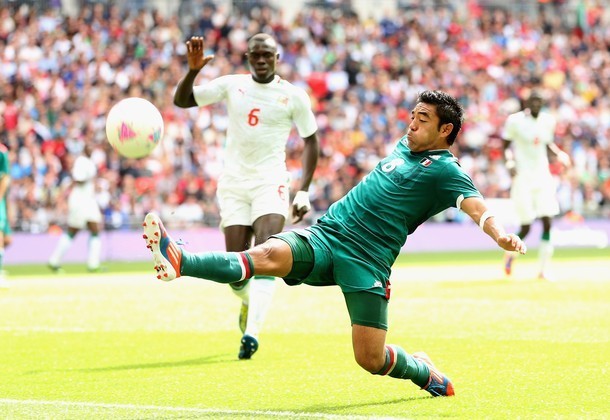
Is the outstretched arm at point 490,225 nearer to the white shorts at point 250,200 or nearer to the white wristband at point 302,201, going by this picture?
the white wristband at point 302,201

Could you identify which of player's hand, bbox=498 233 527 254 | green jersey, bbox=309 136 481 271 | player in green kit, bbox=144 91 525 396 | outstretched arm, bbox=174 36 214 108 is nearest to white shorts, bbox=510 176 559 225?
outstretched arm, bbox=174 36 214 108

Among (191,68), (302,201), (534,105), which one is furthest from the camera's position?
(534,105)

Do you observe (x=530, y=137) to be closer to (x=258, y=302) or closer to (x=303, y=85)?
(x=258, y=302)

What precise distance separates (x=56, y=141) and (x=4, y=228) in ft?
29.1

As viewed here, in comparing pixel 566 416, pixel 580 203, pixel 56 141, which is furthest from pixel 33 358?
pixel 580 203

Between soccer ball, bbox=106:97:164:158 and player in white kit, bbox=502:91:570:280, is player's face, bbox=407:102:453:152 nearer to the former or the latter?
soccer ball, bbox=106:97:164:158

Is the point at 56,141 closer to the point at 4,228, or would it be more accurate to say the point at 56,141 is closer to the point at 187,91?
the point at 4,228

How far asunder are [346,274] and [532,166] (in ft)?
42.0

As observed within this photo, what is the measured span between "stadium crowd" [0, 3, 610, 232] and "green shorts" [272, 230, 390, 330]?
18.6 meters

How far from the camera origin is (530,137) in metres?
19.4

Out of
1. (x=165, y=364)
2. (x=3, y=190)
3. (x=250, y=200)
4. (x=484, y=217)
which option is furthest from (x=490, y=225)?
(x=3, y=190)

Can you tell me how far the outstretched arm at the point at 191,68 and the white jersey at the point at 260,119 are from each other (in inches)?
21.0

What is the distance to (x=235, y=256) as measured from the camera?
274 inches

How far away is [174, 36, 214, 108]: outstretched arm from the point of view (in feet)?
29.3
